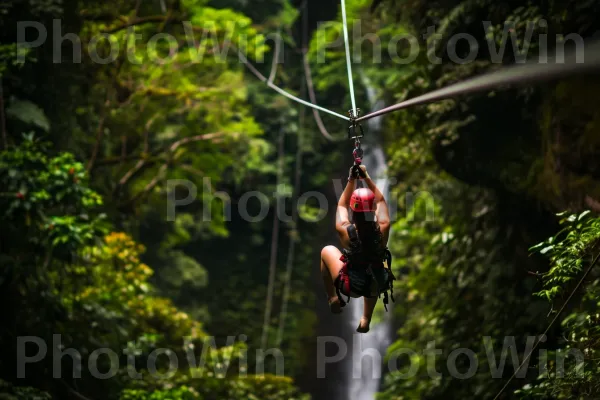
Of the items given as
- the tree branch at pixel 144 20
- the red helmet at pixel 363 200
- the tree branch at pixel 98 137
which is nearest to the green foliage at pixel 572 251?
the red helmet at pixel 363 200

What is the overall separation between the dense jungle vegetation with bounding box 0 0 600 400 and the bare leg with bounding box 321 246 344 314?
4.50ft

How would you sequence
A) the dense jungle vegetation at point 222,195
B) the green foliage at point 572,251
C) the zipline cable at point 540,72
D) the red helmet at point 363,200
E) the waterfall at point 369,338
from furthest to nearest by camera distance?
the waterfall at point 369,338
the dense jungle vegetation at point 222,195
the green foliage at point 572,251
the red helmet at point 363,200
the zipline cable at point 540,72

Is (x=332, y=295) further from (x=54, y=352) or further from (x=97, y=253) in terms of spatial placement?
(x=97, y=253)

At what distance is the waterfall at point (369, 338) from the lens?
696 inches

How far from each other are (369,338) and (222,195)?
5.51 m

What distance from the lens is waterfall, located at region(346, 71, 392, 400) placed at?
17.7 meters

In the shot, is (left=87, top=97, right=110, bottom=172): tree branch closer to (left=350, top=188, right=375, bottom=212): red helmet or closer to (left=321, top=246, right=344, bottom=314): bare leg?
(left=321, top=246, right=344, bottom=314): bare leg

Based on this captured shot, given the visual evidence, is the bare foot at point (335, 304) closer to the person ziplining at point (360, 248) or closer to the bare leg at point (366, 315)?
the person ziplining at point (360, 248)

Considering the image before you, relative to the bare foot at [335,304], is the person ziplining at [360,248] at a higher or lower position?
higher

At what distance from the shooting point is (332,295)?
5.16 meters

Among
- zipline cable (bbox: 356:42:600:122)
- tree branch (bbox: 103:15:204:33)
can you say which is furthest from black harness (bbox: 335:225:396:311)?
tree branch (bbox: 103:15:204:33)

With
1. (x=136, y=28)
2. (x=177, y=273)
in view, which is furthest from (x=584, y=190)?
(x=177, y=273)

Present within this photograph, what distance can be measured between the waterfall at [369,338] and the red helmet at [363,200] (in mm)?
11764

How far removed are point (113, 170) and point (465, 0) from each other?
8.13 metres
